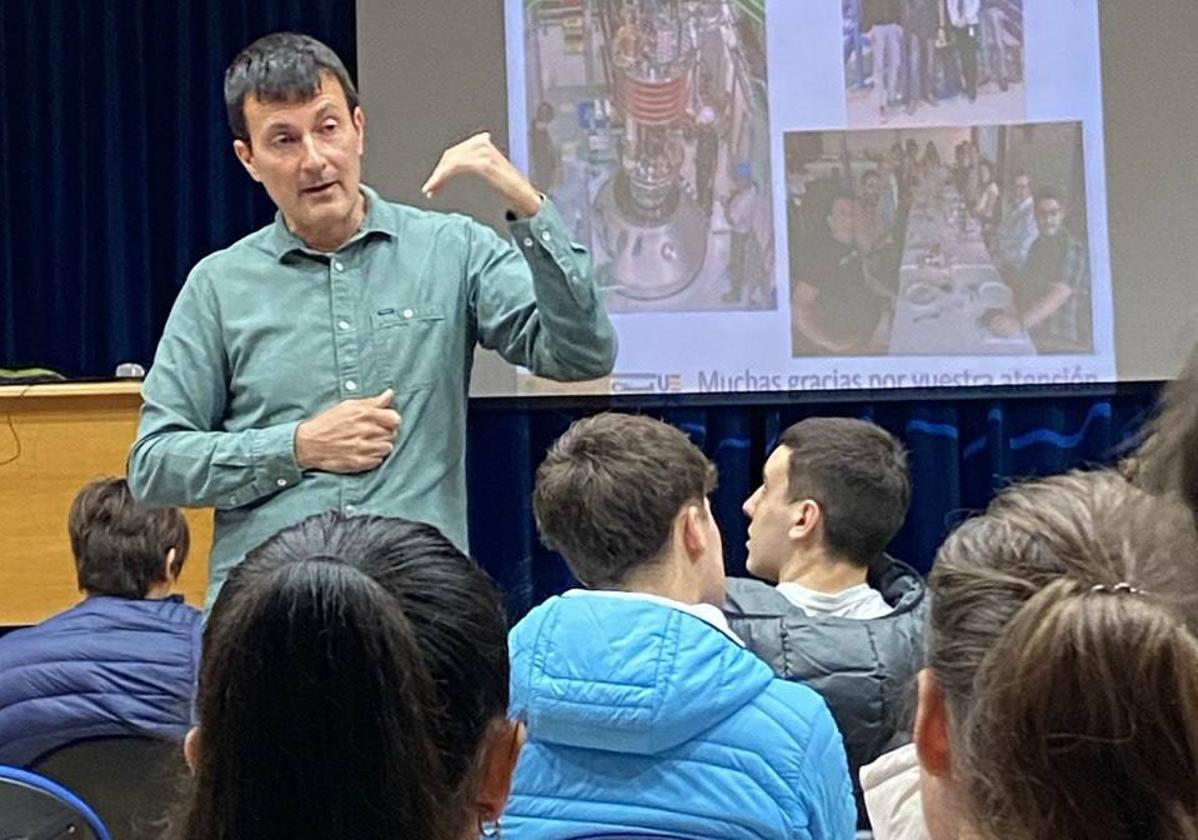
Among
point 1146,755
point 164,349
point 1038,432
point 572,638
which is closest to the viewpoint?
point 1146,755

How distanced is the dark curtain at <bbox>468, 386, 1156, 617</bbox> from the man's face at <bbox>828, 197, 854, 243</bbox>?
463 millimetres

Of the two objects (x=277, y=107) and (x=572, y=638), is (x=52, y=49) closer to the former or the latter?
(x=277, y=107)

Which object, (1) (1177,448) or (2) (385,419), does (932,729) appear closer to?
(1) (1177,448)

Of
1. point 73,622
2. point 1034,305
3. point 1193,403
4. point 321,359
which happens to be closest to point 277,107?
point 321,359

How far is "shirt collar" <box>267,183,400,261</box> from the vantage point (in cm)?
204

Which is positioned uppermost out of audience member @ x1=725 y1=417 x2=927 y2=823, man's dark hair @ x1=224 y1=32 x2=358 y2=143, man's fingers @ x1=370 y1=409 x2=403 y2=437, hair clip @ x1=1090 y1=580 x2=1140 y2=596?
man's dark hair @ x1=224 y1=32 x2=358 y2=143

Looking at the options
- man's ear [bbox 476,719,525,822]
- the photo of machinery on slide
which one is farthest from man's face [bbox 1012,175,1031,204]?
man's ear [bbox 476,719,525,822]

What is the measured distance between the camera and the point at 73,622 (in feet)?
7.47

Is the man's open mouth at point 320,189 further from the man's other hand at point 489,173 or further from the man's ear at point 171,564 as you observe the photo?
the man's ear at point 171,564

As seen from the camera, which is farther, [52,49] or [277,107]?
[52,49]

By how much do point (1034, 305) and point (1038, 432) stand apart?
48 centimetres

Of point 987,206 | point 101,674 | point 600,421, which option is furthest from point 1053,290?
point 101,674

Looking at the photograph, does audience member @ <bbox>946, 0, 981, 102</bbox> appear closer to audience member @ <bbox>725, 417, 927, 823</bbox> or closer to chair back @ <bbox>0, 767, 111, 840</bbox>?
audience member @ <bbox>725, 417, 927, 823</bbox>

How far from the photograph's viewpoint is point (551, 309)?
1873 mm
